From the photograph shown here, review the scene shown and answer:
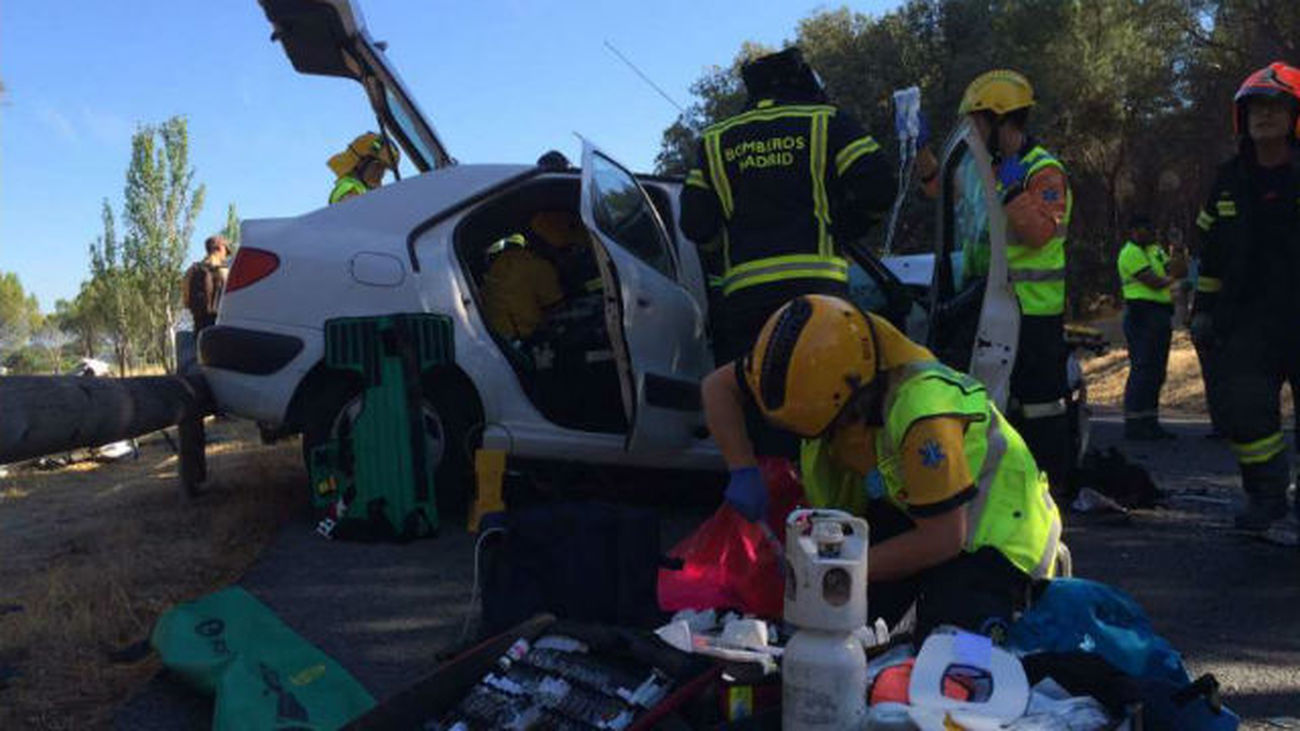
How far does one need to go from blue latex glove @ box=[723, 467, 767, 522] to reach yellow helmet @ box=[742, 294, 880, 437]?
488 mm

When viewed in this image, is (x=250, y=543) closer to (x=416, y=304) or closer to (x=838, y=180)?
(x=416, y=304)

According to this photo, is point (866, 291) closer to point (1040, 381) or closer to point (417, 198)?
point (1040, 381)

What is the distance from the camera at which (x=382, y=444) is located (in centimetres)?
410

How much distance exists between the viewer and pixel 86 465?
10.2m

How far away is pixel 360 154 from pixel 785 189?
3687 millimetres

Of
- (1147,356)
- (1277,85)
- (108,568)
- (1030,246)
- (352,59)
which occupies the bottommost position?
(108,568)

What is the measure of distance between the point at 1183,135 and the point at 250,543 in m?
20.1

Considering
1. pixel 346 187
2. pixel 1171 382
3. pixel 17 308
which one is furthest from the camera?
pixel 17 308

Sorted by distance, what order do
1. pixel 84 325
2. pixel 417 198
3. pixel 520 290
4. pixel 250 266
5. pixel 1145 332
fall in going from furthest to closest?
pixel 84 325
pixel 1145 332
pixel 520 290
pixel 417 198
pixel 250 266

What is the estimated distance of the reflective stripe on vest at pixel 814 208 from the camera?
3.83 meters

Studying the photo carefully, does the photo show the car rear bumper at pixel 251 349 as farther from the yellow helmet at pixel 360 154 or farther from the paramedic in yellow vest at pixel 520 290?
the yellow helmet at pixel 360 154

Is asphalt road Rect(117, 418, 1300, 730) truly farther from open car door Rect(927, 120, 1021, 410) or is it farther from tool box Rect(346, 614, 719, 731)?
open car door Rect(927, 120, 1021, 410)

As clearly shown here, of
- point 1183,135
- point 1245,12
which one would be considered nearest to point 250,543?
point 1245,12

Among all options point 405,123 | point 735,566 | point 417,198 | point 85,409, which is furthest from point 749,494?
point 405,123
